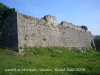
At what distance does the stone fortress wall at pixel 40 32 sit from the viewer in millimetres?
13602

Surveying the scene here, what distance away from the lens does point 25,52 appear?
1248 centimetres

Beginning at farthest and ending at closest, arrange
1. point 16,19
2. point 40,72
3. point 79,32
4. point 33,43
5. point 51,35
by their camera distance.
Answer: point 79,32 → point 51,35 → point 33,43 → point 16,19 → point 40,72

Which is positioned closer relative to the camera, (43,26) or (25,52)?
(25,52)

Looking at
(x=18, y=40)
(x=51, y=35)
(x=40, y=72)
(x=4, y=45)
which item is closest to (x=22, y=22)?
(x=18, y=40)

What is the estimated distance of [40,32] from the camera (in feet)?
52.1

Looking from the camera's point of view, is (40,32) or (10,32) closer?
(10,32)

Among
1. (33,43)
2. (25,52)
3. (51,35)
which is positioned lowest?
(25,52)

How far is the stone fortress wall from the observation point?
13.6 metres

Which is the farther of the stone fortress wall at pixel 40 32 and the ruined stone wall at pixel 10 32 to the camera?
the stone fortress wall at pixel 40 32

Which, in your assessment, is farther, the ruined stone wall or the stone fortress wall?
the stone fortress wall

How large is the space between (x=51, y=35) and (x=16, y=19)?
217 inches

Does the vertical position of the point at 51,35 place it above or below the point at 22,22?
below

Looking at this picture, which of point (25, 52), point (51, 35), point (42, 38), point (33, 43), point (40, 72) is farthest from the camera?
point (51, 35)

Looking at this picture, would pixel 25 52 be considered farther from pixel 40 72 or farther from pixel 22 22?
pixel 40 72
